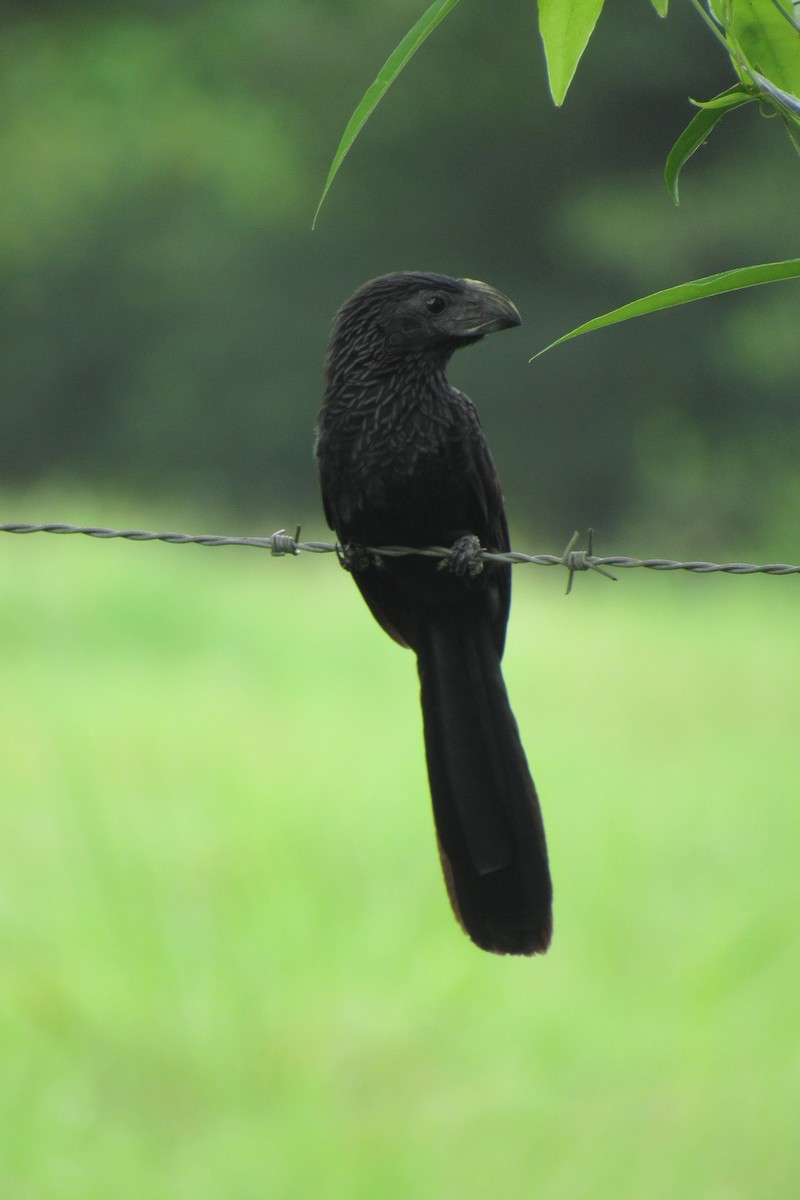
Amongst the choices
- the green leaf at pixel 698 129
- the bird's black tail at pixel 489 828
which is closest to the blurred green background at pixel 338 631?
the bird's black tail at pixel 489 828

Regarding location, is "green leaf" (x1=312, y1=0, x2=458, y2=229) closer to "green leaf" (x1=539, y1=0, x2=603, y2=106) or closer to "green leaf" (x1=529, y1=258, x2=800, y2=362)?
"green leaf" (x1=539, y1=0, x2=603, y2=106)

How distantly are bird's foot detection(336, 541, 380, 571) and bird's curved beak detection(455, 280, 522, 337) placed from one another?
0.50 metres

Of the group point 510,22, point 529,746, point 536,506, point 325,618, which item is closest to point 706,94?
point 510,22

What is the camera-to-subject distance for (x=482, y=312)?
9.36 feet

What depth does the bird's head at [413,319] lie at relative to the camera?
2.87 metres

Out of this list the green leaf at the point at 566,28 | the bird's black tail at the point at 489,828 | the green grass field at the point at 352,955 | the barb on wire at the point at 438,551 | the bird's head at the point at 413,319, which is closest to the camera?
the green leaf at the point at 566,28

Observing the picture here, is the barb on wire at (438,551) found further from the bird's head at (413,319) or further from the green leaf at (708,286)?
the green leaf at (708,286)

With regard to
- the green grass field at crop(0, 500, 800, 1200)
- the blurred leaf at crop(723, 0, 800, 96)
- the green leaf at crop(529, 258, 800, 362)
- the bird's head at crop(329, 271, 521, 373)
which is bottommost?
the green grass field at crop(0, 500, 800, 1200)

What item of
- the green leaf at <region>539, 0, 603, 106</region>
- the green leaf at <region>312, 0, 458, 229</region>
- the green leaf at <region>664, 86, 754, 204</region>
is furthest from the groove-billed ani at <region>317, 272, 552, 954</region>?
the green leaf at <region>312, 0, 458, 229</region>

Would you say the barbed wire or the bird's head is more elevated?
the bird's head

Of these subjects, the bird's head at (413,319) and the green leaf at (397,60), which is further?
the bird's head at (413,319)

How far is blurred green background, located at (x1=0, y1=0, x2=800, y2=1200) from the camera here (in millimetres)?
4832

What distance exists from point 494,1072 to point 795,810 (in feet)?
9.09

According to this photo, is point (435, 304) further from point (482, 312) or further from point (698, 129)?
point (698, 129)
